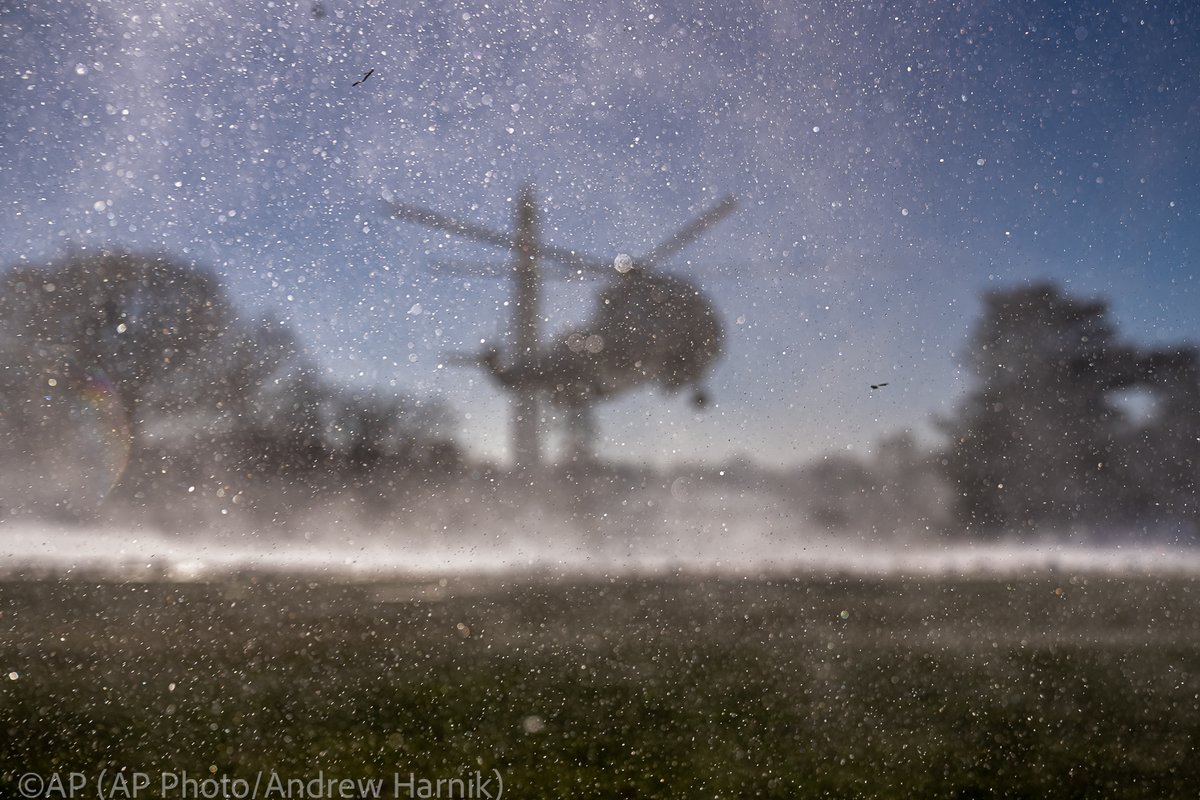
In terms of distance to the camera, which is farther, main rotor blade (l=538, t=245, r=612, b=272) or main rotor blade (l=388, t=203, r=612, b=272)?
main rotor blade (l=538, t=245, r=612, b=272)

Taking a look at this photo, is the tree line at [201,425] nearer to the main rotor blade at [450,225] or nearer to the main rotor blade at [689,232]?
the main rotor blade at [450,225]

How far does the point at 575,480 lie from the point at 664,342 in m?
0.39

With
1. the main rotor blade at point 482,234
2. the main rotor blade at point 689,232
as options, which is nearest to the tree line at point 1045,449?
the main rotor blade at point 689,232

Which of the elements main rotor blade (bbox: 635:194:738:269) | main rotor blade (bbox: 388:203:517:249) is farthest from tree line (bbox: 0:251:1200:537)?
main rotor blade (bbox: 635:194:738:269)

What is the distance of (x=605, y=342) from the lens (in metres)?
1.91

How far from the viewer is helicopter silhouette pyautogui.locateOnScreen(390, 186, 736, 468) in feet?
5.90

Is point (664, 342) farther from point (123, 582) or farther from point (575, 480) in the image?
point (123, 582)

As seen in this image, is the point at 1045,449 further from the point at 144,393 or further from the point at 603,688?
the point at 144,393

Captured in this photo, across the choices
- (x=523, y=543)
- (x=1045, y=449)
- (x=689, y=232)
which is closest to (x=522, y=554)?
(x=523, y=543)

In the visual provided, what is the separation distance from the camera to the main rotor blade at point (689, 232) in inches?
73.5

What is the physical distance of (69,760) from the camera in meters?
1.39

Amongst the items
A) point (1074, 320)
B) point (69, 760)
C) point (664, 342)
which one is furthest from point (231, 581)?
point (1074, 320)

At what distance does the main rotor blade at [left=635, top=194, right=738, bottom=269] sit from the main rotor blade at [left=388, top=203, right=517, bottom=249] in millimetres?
318

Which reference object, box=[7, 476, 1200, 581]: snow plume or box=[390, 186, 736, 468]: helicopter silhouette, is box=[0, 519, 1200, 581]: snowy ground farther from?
box=[390, 186, 736, 468]: helicopter silhouette
